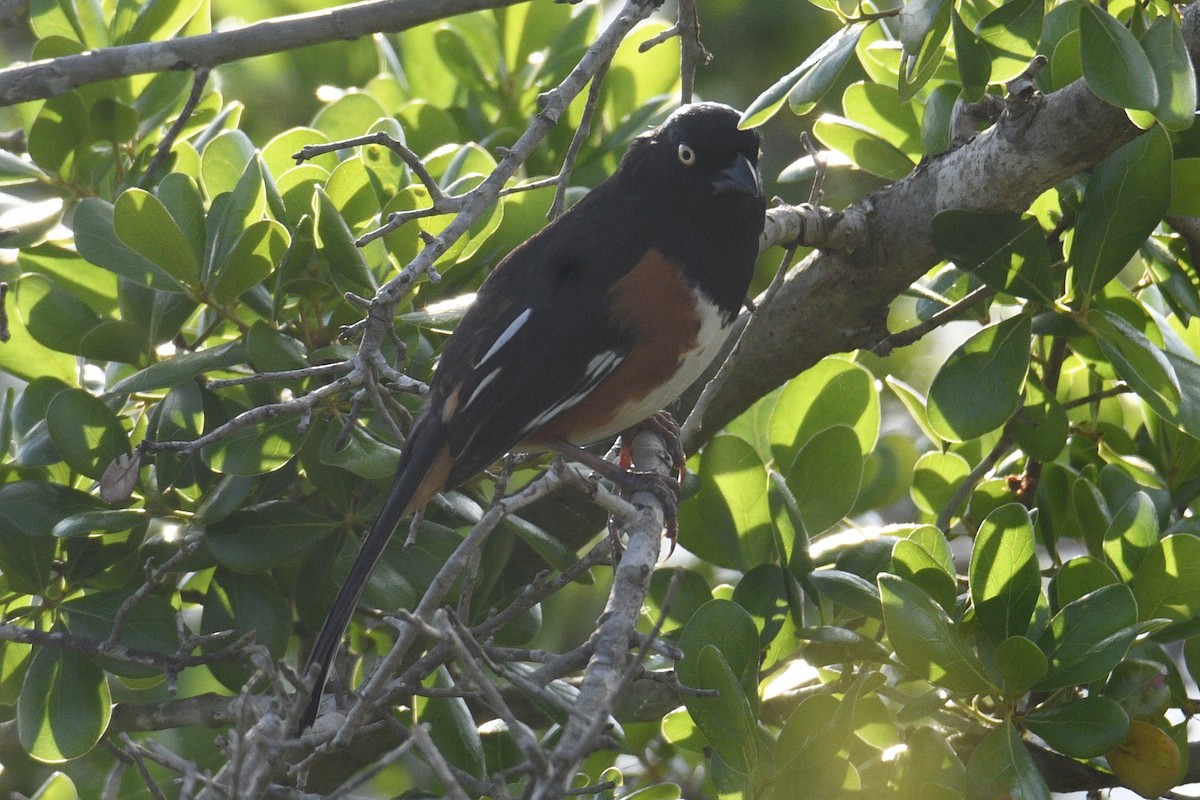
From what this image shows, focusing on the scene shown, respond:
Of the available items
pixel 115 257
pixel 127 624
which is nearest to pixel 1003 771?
pixel 127 624

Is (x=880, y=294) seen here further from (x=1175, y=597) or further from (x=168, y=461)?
(x=168, y=461)

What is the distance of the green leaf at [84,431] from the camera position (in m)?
2.52

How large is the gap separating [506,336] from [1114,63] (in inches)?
57.9

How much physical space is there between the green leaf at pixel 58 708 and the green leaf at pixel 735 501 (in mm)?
1406

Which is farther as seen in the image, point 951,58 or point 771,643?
point 951,58

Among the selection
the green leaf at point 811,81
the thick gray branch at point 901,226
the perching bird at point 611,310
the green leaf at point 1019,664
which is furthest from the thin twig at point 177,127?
the green leaf at point 1019,664

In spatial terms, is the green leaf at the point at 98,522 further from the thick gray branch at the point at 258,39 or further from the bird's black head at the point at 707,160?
the bird's black head at the point at 707,160

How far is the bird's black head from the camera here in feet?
9.84

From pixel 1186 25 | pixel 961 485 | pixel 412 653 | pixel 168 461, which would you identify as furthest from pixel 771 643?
pixel 1186 25

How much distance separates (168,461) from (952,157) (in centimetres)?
187

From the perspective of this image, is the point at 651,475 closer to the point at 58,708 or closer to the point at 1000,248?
the point at 1000,248

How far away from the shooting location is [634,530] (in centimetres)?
226

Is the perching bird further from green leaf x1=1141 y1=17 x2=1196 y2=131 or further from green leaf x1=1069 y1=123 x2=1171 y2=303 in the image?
green leaf x1=1141 y1=17 x2=1196 y2=131

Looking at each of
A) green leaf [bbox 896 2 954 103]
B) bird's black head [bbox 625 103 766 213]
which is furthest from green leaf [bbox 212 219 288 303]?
green leaf [bbox 896 2 954 103]
